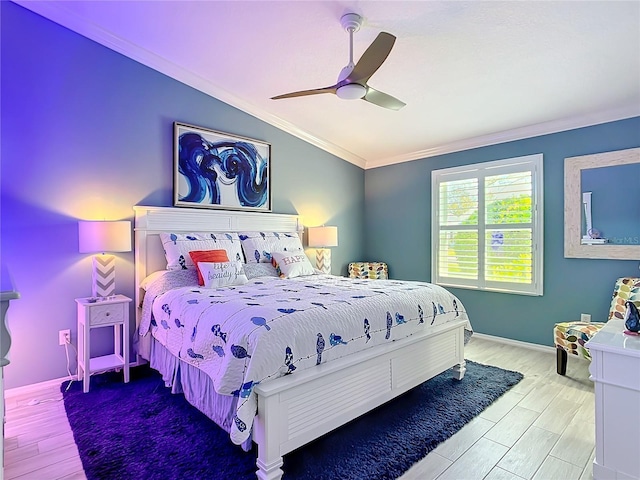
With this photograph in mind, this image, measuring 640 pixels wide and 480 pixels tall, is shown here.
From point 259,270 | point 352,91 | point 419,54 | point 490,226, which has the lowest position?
point 259,270

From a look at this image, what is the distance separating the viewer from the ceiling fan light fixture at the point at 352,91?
2.48 m

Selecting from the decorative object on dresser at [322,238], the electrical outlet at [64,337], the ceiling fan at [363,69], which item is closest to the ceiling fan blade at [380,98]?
the ceiling fan at [363,69]

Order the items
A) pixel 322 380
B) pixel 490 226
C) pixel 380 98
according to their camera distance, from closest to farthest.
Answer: pixel 322 380 → pixel 380 98 → pixel 490 226

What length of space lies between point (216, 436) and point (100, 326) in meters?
1.50

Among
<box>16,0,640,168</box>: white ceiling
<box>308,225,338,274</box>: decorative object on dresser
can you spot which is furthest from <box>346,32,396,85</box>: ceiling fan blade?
<box>308,225,338,274</box>: decorative object on dresser

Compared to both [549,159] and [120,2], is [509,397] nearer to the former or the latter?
[549,159]

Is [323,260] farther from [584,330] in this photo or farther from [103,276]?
[584,330]

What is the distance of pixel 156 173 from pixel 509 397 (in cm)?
377

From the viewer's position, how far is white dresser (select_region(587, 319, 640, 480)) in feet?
5.42

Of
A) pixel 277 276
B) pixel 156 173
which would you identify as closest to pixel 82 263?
pixel 156 173

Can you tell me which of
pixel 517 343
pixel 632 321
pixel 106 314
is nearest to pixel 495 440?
pixel 632 321

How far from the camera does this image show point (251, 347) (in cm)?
176

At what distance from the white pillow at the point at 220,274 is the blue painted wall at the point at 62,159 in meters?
0.91

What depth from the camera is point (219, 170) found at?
158 inches
